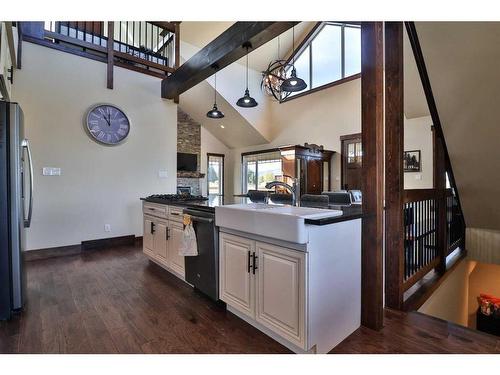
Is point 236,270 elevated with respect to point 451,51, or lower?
lower

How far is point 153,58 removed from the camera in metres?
4.94

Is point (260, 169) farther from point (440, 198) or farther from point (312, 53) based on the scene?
point (440, 198)

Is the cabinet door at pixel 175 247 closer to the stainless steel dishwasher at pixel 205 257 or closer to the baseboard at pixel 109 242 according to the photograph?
the stainless steel dishwasher at pixel 205 257

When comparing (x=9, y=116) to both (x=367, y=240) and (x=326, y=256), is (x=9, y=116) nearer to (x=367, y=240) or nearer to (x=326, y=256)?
(x=326, y=256)

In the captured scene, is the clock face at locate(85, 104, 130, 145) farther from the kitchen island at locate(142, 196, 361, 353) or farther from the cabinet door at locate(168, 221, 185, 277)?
the kitchen island at locate(142, 196, 361, 353)

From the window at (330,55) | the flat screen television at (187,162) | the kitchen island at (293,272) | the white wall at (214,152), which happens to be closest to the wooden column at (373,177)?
the kitchen island at (293,272)

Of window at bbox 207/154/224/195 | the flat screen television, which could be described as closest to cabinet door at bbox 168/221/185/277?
the flat screen television

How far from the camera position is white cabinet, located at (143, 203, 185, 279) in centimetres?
267

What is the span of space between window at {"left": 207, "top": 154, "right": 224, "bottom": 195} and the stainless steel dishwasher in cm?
688

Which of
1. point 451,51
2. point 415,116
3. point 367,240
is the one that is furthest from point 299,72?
point 367,240

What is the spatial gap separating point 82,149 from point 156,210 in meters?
1.86

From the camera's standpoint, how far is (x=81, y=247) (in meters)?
3.89

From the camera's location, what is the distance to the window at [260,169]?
803 centimetres
